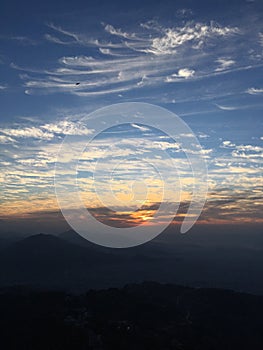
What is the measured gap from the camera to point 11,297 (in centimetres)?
15038

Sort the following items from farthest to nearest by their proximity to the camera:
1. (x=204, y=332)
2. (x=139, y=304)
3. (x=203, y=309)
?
(x=203, y=309)
(x=139, y=304)
(x=204, y=332)

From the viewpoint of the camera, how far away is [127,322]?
4673 inches

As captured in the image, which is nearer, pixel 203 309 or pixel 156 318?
pixel 156 318

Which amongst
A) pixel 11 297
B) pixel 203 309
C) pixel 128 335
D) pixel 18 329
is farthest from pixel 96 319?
pixel 203 309

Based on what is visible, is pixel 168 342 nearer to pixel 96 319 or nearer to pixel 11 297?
pixel 96 319

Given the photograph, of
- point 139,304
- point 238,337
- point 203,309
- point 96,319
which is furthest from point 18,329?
point 203,309

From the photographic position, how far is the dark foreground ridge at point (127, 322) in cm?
9625

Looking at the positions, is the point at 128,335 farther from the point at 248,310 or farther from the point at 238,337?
the point at 248,310

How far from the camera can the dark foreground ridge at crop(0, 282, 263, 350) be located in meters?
96.2

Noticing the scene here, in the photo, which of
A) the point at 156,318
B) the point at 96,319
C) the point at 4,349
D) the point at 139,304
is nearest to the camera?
the point at 4,349

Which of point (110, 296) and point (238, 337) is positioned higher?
point (110, 296)

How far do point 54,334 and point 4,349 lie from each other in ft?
47.5

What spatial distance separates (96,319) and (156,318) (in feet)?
96.1

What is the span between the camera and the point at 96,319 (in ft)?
377
